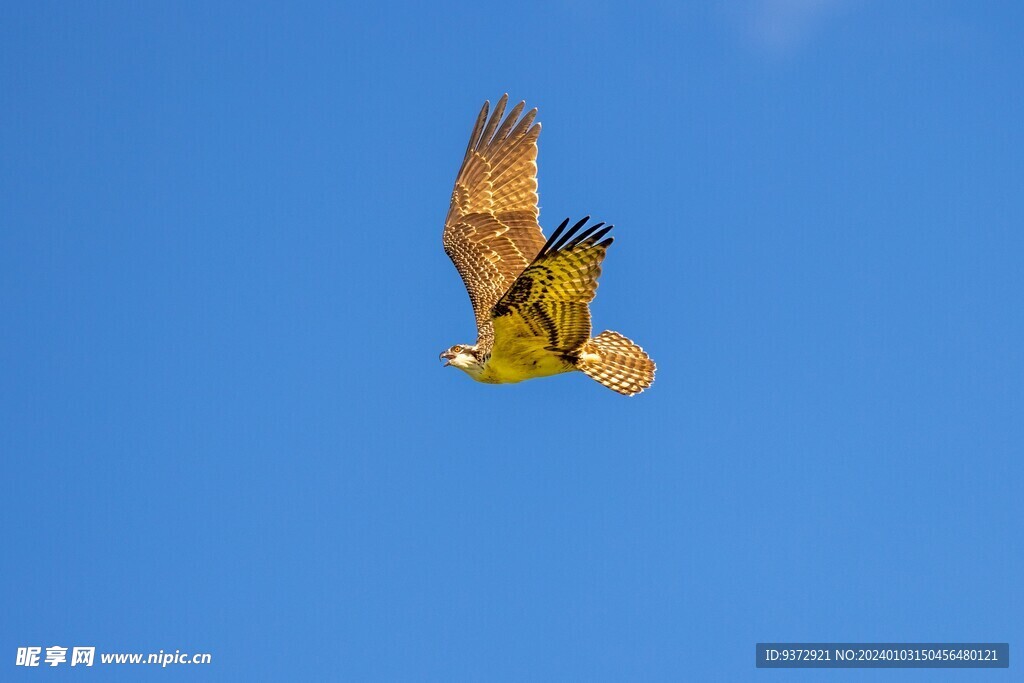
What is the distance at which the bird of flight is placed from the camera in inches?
611

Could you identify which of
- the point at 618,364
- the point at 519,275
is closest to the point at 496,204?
the point at 618,364

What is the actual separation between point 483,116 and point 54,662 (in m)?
11.1

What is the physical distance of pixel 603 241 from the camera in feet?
→ 49.4

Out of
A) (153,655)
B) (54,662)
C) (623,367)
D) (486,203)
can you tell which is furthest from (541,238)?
(54,662)

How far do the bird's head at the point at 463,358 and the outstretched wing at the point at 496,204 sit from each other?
6.47 ft

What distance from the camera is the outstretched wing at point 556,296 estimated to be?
15047mm

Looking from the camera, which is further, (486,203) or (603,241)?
(486,203)

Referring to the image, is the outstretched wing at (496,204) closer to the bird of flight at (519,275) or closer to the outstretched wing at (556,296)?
the bird of flight at (519,275)

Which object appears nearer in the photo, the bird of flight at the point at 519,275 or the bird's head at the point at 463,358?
the bird of flight at the point at 519,275

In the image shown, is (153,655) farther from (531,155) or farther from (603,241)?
(603,241)

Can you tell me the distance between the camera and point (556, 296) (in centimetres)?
1589

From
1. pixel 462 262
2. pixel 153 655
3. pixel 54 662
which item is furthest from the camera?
pixel 54 662

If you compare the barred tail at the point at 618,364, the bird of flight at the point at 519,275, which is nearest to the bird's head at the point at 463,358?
the bird of flight at the point at 519,275

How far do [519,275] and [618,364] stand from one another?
2895mm
